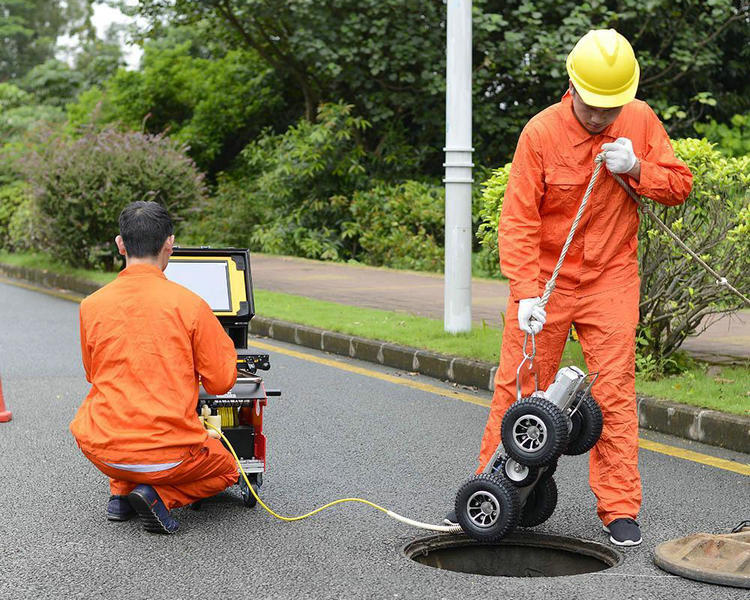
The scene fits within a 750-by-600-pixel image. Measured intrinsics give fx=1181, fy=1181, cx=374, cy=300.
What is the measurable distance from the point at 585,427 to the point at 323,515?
1232mm

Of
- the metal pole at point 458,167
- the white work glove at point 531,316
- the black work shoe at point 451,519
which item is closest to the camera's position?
the white work glove at point 531,316

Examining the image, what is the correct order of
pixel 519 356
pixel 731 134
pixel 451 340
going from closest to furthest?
1. pixel 519 356
2. pixel 451 340
3. pixel 731 134

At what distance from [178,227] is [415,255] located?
3.54 meters

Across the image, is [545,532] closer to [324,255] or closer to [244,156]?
[324,255]

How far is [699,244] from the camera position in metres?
7.39

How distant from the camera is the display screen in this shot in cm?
576

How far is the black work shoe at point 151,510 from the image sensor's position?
15.4 ft

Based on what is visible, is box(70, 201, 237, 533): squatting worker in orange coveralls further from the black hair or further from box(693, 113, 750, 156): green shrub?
box(693, 113, 750, 156): green shrub

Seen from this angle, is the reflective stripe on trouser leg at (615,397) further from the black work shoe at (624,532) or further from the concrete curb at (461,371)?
the concrete curb at (461,371)

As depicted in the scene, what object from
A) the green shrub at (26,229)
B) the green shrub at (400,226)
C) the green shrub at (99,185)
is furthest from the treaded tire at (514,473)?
the green shrub at (26,229)

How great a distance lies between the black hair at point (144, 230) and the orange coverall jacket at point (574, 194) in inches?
54.1

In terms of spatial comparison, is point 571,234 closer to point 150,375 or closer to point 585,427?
point 585,427

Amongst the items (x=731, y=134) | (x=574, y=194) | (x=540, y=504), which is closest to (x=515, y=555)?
(x=540, y=504)

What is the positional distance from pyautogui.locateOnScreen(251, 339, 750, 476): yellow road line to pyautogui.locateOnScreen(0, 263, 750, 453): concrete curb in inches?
8.5
